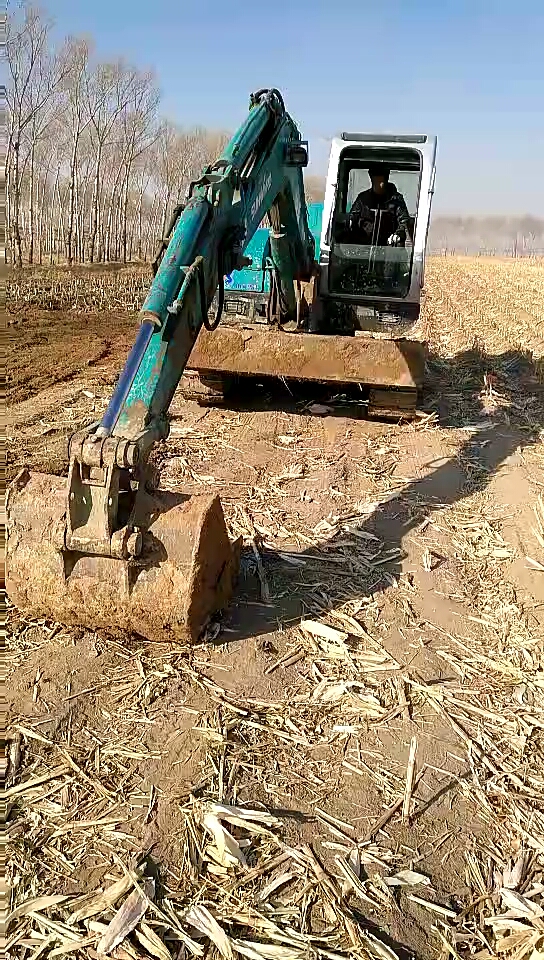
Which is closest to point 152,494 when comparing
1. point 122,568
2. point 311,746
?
point 122,568

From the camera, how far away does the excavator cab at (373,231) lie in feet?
28.1

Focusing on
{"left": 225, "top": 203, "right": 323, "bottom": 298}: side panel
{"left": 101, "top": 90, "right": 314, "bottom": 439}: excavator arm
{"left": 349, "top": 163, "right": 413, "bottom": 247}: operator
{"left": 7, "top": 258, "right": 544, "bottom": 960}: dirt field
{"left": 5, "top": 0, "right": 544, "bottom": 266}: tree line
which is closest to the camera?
{"left": 7, "top": 258, "right": 544, "bottom": 960}: dirt field

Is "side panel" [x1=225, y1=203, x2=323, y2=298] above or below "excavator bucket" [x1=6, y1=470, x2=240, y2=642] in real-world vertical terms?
above

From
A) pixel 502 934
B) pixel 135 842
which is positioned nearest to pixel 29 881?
pixel 135 842

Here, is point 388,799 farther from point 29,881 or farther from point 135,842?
point 29,881

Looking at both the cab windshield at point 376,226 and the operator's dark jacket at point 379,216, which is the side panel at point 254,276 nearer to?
the cab windshield at point 376,226

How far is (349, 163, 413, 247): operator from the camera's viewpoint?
28.5ft

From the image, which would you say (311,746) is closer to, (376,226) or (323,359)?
(323,359)

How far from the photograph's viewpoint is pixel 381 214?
28.6ft

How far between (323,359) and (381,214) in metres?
2.49

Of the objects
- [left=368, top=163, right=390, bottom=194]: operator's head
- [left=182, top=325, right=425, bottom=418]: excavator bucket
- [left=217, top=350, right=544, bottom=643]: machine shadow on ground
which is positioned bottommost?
[left=217, top=350, right=544, bottom=643]: machine shadow on ground

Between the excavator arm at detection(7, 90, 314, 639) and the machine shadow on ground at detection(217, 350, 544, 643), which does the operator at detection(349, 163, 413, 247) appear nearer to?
the machine shadow on ground at detection(217, 350, 544, 643)

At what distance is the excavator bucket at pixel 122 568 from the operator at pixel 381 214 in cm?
A: 604

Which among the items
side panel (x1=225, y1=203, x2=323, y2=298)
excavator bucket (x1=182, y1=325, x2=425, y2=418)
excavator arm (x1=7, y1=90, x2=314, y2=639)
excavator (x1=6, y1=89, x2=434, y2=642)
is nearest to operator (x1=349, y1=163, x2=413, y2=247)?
side panel (x1=225, y1=203, x2=323, y2=298)
